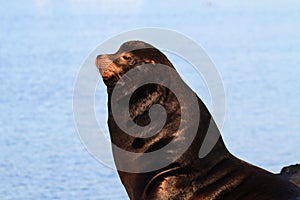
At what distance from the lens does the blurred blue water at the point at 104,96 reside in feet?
24.8

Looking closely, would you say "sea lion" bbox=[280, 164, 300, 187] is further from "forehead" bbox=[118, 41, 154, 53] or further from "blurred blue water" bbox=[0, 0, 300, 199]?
"blurred blue water" bbox=[0, 0, 300, 199]

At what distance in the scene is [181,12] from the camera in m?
22.0

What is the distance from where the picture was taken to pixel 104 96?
995cm

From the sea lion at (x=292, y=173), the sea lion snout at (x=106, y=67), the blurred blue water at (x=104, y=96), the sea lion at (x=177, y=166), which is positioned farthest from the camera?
the blurred blue water at (x=104, y=96)

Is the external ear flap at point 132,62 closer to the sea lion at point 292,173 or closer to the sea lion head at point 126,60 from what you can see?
the sea lion head at point 126,60

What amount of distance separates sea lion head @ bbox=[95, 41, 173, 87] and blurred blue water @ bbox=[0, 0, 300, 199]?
3.35 m

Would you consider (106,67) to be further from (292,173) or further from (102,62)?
(292,173)

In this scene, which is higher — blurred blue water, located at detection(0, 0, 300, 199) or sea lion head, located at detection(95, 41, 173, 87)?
sea lion head, located at detection(95, 41, 173, 87)

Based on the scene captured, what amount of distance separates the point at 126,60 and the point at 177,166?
42 cm

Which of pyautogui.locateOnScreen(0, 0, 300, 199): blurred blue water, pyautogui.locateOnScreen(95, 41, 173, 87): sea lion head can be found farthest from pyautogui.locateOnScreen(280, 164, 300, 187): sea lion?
pyautogui.locateOnScreen(0, 0, 300, 199): blurred blue water

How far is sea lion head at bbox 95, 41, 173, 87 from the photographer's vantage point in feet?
11.3

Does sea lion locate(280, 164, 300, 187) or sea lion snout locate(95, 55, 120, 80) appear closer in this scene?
sea lion snout locate(95, 55, 120, 80)

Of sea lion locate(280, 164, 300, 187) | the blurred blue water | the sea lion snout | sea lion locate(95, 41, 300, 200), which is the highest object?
the sea lion snout

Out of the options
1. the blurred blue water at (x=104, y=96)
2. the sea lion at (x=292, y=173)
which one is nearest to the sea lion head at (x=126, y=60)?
the sea lion at (x=292, y=173)
